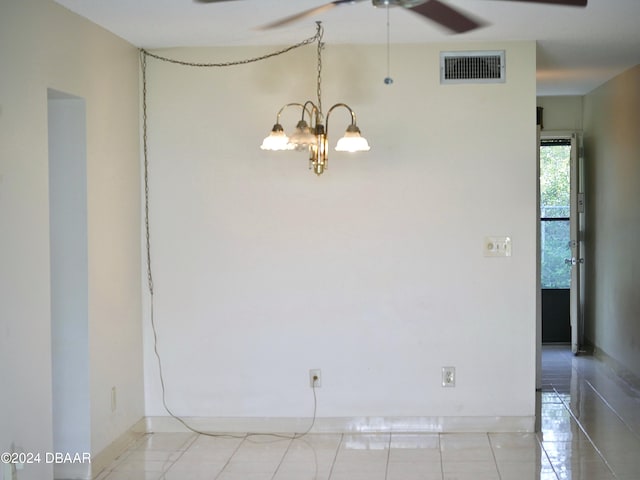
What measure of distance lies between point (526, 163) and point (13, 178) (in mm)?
2993

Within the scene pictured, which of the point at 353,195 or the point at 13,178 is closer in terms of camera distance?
the point at 13,178

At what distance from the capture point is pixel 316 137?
472 cm

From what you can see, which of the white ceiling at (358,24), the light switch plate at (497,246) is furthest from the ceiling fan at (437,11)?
the light switch plate at (497,246)

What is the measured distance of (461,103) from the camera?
532 centimetres

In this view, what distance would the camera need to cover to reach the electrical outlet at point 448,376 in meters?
5.37

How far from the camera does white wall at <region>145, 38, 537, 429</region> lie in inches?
210

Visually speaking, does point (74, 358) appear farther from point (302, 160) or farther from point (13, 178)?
Answer: point (302, 160)

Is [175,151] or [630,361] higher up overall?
[175,151]

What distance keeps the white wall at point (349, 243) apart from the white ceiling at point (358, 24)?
9.2 inches

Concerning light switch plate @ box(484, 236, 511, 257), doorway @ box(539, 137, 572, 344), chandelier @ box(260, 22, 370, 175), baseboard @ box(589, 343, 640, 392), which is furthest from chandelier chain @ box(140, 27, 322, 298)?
doorway @ box(539, 137, 572, 344)

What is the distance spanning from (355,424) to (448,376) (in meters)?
0.64

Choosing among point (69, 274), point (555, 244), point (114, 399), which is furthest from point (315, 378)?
point (555, 244)

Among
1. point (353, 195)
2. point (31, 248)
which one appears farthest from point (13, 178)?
point (353, 195)

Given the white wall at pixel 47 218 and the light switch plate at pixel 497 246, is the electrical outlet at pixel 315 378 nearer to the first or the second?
the white wall at pixel 47 218
